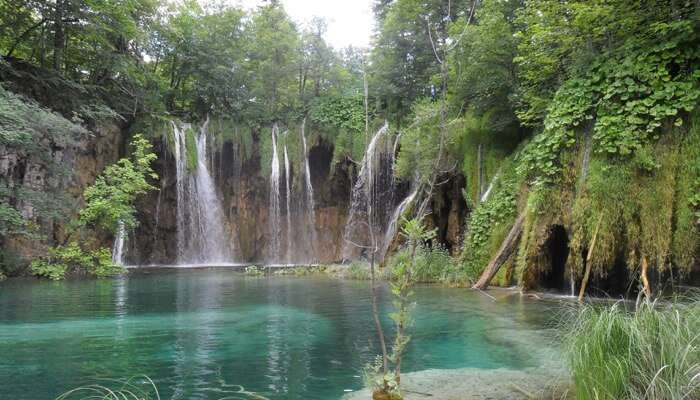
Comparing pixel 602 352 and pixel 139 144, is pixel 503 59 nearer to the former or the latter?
pixel 602 352

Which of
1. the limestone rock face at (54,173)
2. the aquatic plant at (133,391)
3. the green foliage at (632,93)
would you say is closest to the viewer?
the aquatic plant at (133,391)

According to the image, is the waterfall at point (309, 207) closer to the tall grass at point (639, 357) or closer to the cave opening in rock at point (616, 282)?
the cave opening in rock at point (616, 282)

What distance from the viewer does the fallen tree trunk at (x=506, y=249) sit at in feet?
37.2

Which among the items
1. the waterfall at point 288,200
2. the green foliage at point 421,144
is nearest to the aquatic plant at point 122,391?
the green foliage at point 421,144

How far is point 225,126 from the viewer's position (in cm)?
2555

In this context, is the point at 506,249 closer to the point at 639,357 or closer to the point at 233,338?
the point at 233,338

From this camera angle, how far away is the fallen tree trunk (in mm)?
11328

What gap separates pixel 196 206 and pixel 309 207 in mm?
5555

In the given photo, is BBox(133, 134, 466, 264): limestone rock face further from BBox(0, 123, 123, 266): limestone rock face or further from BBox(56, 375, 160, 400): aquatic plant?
BBox(56, 375, 160, 400): aquatic plant

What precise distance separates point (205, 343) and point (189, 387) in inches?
82.3

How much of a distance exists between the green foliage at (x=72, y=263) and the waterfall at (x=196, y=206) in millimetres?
6181

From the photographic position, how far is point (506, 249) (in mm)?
11375

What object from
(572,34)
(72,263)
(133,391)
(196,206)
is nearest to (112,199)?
(72,263)

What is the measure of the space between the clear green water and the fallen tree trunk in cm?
59
